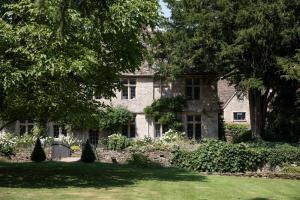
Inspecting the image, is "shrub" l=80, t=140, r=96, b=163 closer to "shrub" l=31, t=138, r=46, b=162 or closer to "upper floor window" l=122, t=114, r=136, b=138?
"shrub" l=31, t=138, r=46, b=162

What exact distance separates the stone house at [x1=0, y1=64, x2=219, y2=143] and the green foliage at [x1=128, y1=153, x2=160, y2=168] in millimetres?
12538

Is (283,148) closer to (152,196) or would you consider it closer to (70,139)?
(152,196)

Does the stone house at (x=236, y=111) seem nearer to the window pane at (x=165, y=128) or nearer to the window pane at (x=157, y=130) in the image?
the window pane at (x=165, y=128)

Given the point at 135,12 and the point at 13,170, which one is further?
the point at 13,170

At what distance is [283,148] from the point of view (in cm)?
2816

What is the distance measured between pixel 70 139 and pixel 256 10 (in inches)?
692

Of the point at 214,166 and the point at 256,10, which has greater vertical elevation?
the point at 256,10

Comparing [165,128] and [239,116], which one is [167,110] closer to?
[165,128]

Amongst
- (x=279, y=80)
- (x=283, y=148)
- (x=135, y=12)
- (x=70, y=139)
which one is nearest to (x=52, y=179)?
(x=135, y=12)

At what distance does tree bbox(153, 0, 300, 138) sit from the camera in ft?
111

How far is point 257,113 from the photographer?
4047cm

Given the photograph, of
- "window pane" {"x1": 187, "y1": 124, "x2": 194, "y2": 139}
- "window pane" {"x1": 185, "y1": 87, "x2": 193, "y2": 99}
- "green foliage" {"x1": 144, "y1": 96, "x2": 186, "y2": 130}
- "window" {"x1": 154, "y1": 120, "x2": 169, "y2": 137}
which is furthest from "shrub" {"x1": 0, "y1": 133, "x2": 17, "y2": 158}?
"window pane" {"x1": 185, "y1": 87, "x2": 193, "y2": 99}

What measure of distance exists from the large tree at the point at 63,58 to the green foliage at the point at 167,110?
20.4 meters

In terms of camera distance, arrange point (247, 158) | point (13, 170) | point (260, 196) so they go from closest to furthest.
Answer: point (260, 196)
point (13, 170)
point (247, 158)
